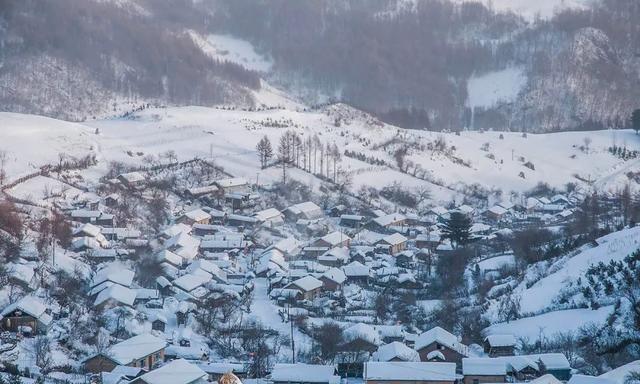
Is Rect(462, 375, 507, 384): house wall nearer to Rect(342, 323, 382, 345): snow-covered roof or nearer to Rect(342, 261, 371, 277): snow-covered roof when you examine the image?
Rect(342, 323, 382, 345): snow-covered roof

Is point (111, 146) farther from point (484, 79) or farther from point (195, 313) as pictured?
point (484, 79)

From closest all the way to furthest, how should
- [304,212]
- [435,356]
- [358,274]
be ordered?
[435,356], [358,274], [304,212]

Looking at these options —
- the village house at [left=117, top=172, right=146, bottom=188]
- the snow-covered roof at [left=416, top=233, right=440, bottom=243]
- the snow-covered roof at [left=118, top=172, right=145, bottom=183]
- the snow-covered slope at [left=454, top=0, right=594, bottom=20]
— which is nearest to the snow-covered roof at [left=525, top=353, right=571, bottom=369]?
the snow-covered roof at [left=416, top=233, right=440, bottom=243]

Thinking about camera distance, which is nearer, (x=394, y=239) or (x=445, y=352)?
(x=445, y=352)

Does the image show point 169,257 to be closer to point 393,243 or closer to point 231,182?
point 393,243

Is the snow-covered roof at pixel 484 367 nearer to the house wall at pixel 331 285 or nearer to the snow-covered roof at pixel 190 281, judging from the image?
the house wall at pixel 331 285

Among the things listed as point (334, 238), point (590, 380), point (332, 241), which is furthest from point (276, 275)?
point (590, 380)
